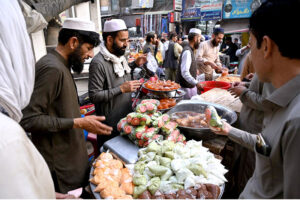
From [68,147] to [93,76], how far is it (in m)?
1.01

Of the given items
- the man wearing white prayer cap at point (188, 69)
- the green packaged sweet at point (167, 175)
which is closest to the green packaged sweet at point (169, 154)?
the green packaged sweet at point (167, 175)

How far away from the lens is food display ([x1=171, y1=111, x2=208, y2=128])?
7.26ft

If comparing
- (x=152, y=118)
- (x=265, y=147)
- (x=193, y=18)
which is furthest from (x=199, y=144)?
(x=193, y=18)

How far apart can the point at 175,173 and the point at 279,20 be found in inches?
48.9

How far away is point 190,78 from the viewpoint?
4.16 m

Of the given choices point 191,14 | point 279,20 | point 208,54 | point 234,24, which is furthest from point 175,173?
point 191,14

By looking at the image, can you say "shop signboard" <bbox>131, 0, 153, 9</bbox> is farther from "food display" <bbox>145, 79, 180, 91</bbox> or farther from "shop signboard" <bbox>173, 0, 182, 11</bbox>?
"food display" <bbox>145, 79, 180, 91</bbox>

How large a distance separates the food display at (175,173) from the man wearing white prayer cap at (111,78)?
3.25ft

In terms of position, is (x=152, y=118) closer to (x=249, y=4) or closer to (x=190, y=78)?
(x=190, y=78)

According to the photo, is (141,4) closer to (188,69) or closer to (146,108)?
(188,69)

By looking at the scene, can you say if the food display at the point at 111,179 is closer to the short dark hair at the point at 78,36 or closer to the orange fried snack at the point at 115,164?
the orange fried snack at the point at 115,164

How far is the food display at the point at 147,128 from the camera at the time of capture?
188 centimetres

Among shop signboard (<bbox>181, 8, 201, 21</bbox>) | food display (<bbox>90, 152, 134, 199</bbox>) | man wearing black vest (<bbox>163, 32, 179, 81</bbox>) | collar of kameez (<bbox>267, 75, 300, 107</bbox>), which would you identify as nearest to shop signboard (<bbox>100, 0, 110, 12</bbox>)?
shop signboard (<bbox>181, 8, 201, 21</bbox>)

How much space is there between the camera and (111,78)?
262cm
